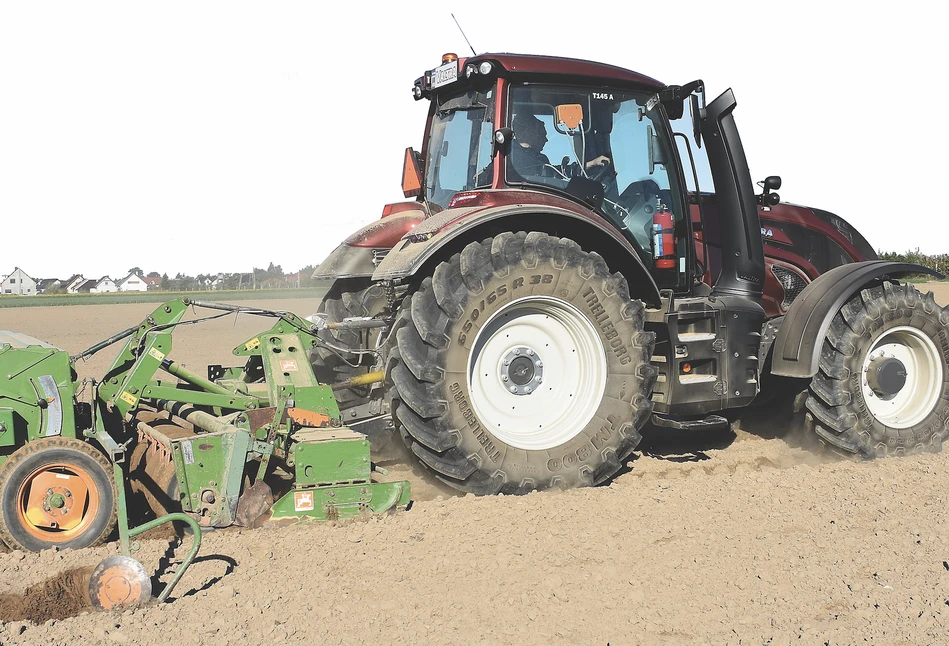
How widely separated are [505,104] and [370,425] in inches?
80.7

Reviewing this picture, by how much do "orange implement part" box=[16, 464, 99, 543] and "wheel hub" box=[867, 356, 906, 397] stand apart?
491cm

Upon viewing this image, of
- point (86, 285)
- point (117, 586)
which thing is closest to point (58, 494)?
point (117, 586)

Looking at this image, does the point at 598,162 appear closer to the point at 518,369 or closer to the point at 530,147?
the point at 530,147

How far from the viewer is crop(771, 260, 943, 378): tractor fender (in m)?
5.46

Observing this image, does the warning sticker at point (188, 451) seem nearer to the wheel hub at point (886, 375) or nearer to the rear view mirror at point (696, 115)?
the rear view mirror at point (696, 115)

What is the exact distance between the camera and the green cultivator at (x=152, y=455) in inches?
146

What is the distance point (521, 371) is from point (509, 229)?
0.82 meters

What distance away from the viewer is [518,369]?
4.85 m

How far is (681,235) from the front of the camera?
18.5ft

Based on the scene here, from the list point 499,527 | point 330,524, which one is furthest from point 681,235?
point 330,524

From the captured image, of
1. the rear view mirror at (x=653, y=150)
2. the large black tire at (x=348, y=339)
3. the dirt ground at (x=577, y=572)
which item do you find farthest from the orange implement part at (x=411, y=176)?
the dirt ground at (x=577, y=572)

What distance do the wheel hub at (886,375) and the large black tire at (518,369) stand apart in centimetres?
189

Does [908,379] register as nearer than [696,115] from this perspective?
No

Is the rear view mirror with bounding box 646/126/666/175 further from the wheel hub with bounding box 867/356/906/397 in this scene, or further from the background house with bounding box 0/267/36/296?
the background house with bounding box 0/267/36/296
